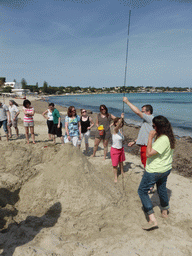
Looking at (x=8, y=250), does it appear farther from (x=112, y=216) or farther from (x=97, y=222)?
(x=112, y=216)

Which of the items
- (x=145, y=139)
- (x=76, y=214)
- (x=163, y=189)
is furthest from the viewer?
(x=145, y=139)

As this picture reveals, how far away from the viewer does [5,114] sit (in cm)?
778

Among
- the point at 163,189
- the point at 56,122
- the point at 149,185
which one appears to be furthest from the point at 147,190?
the point at 56,122

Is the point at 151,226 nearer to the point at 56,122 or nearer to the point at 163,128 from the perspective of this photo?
the point at 163,128

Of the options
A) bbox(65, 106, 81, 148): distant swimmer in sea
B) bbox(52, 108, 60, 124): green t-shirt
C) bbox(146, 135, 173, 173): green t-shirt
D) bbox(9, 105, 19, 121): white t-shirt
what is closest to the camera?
bbox(146, 135, 173, 173): green t-shirt

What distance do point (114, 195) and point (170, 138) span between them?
1832 millimetres

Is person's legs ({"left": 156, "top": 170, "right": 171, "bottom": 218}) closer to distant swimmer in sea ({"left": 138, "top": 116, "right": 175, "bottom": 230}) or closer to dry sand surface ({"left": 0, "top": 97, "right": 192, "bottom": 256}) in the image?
distant swimmer in sea ({"left": 138, "top": 116, "right": 175, "bottom": 230})

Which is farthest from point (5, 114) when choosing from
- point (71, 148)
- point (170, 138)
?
point (170, 138)

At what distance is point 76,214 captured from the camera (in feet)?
10.6

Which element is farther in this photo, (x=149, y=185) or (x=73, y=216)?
(x=73, y=216)

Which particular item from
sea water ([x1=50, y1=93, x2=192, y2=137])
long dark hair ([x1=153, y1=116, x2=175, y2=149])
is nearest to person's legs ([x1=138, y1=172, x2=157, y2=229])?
long dark hair ([x1=153, y1=116, x2=175, y2=149])

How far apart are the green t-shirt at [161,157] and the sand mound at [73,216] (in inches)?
46.5

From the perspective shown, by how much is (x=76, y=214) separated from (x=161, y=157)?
201 cm

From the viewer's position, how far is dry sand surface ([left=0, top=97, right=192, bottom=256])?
2.58 m
